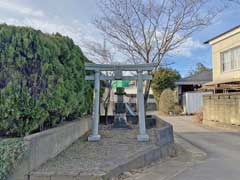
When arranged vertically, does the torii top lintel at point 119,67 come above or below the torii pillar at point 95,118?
above

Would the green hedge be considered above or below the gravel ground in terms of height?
above

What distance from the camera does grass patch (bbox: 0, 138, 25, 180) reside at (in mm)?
4215

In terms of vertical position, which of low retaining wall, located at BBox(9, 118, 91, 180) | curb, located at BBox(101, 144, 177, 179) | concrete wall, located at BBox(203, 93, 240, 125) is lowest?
curb, located at BBox(101, 144, 177, 179)

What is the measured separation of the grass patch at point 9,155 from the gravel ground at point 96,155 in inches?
18.4

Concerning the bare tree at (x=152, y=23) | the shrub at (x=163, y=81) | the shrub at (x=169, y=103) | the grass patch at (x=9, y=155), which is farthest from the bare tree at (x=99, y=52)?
the shrub at (x=163, y=81)

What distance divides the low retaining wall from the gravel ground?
136 mm

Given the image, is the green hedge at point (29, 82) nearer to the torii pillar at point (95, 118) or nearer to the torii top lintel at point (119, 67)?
the torii pillar at point (95, 118)

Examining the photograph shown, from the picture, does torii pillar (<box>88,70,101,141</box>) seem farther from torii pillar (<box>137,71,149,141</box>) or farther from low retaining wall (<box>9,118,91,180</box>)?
torii pillar (<box>137,71,149,141</box>)

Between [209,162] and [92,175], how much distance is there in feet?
11.4

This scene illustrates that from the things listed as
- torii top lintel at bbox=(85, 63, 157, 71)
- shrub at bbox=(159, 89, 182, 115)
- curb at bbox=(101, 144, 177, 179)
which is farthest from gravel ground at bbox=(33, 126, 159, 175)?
shrub at bbox=(159, 89, 182, 115)

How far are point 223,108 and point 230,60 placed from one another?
4202 millimetres

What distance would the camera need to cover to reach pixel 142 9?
1169 centimetres

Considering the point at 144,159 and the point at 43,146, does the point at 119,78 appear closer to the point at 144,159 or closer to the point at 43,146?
the point at 144,159

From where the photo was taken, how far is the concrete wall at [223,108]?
12926mm
